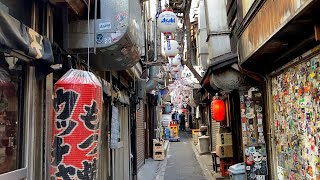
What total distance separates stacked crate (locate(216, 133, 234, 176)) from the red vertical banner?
38.1ft

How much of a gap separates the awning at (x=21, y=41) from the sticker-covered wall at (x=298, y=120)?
488 cm

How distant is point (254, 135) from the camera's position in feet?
33.8

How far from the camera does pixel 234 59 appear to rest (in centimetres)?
1070

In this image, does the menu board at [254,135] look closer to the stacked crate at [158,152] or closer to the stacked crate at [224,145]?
the stacked crate at [224,145]

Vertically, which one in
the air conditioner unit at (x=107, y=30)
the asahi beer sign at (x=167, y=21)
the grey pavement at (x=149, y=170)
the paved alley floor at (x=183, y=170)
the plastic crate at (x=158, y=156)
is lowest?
the paved alley floor at (x=183, y=170)

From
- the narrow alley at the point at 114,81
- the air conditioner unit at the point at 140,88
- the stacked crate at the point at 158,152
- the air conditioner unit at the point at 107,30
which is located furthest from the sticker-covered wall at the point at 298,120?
the stacked crate at the point at 158,152

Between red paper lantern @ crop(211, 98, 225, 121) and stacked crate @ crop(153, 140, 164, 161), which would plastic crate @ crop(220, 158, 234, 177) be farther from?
stacked crate @ crop(153, 140, 164, 161)

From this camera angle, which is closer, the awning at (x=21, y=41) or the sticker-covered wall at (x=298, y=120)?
the awning at (x=21, y=41)

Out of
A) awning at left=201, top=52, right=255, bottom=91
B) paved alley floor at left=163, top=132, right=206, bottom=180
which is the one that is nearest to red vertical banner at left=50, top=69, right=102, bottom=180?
awning at left=201, top=52, right=255, bottom=91

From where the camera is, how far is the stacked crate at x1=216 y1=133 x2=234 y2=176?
15164mm

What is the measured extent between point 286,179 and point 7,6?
7.53 meters

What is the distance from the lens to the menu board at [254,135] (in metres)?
10.1

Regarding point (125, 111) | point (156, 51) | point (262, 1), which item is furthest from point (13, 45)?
point (156, 51)

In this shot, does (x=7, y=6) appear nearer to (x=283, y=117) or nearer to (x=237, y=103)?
(x=283, y=117)
